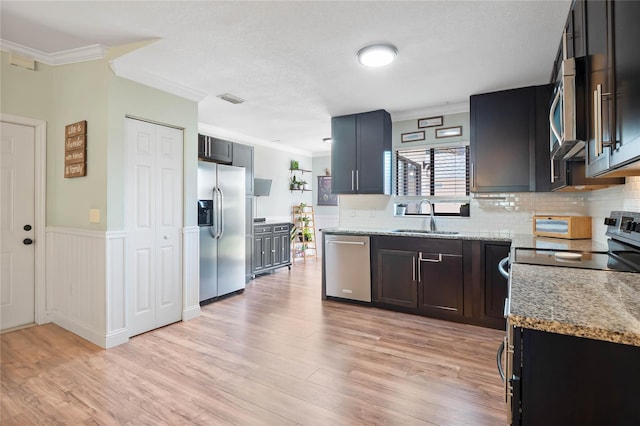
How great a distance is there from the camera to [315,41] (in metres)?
2.42

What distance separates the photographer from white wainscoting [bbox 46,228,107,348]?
280 centimetres

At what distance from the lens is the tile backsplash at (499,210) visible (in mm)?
2822

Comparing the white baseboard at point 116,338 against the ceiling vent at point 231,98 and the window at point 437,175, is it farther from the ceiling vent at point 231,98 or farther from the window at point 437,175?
the window at point 437,175

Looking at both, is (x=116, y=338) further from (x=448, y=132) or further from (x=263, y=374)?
(x=448, y=132)

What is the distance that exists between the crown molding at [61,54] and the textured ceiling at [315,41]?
0.07 meters

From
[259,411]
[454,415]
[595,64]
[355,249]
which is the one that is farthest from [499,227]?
[259,411]

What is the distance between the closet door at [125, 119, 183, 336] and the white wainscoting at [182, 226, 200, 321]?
5 cm

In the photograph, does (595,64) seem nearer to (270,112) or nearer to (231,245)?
(270,112)

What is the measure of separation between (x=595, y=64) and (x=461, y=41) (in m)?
1.41

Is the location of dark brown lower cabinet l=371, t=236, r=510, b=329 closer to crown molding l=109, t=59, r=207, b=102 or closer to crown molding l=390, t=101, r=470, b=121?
crown molding l=390, t=101, r=470, b=121

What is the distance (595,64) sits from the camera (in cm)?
119

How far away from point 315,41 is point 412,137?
2.17 m

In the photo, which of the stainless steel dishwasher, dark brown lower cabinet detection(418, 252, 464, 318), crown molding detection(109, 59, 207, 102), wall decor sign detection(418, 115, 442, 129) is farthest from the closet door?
wall decor sign detection(418, 115, 442, 129)

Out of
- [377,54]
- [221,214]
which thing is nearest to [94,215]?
[221,214]
